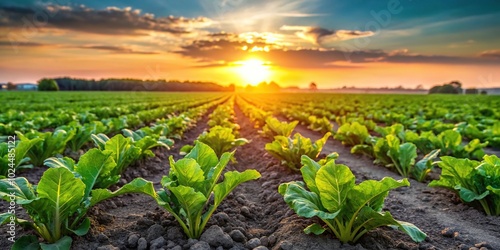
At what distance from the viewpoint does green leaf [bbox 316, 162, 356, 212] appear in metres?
2.80

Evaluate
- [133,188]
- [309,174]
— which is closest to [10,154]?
[133,188]

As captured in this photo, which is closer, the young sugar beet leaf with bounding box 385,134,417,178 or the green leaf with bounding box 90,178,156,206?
the green leaf with bounding box 90,178,156,206

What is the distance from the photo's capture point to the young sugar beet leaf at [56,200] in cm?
256

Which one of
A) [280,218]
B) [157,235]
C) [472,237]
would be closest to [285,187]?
[280,218]

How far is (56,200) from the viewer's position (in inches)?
103

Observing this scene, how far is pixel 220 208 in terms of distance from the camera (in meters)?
3.86

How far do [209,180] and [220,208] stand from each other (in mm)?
870

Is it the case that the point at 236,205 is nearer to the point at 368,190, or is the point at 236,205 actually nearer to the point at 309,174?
the point at 309,174

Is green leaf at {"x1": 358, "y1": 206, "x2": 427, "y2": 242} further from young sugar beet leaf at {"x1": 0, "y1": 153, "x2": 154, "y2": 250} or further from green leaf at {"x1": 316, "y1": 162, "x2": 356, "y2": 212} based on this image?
young sugar beet leaf at {"x1": 0, "y1": 153, "x2": 154, "y2": 250}

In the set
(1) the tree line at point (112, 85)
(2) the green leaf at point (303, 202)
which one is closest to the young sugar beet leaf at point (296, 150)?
(2) the green leaf at point (303, 202)

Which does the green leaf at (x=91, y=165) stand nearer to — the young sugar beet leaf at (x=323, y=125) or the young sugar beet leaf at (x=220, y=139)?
the young sugar beet leaf at (x=220, y=139)

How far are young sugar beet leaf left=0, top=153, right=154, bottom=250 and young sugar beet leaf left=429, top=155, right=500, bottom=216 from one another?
3219 mm

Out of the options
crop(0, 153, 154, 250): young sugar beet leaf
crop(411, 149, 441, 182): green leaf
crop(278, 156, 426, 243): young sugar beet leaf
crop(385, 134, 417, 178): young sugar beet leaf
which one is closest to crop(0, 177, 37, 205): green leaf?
crop(0, 153, 154, 250): young sugar beet leaf

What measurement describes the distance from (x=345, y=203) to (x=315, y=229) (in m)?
0.34
